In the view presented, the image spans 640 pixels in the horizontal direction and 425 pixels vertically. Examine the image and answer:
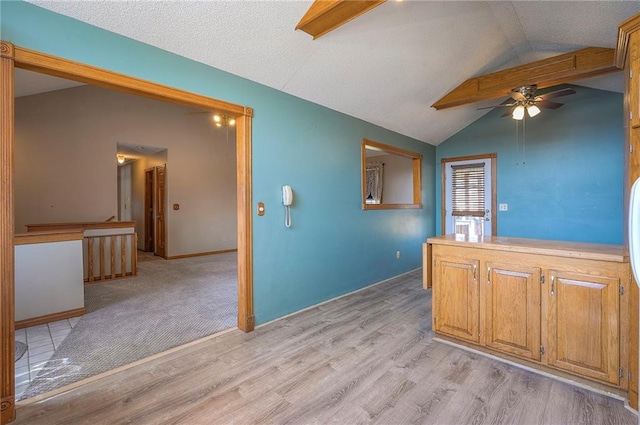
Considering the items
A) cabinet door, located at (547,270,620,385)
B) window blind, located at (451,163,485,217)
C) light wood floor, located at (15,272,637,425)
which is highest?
window blind, located at (451,163,485,217)

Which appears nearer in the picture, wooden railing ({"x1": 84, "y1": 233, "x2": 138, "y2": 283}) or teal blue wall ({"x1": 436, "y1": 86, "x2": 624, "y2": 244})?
teal blue wall ({"x1": 436, "y1": 86, "x2": 624, "y2": 244})

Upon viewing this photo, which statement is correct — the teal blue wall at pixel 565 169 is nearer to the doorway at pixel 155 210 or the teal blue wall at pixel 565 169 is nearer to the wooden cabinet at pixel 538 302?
the wooden cabinet at pixel 538 302

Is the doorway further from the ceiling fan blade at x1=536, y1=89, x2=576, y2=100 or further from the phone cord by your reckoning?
the ceiling fan blade at x1=536, y1=89, x2=576, y2=100

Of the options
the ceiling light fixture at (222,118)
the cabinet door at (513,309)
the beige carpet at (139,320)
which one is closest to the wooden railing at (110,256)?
the beige carpet at (139,320)

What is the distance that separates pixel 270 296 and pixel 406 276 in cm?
280

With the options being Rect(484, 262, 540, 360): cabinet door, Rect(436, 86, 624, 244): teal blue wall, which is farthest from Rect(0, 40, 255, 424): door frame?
Rect(436, 86, 624, 244): teal blue wall

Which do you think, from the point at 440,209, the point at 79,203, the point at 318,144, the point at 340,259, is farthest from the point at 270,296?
the point at 79,203

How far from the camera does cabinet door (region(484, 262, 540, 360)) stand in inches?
86.2

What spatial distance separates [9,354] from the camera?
1714 mm

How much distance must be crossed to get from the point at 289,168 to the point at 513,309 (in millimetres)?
2423

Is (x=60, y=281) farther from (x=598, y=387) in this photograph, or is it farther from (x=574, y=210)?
(x=574, y=210)

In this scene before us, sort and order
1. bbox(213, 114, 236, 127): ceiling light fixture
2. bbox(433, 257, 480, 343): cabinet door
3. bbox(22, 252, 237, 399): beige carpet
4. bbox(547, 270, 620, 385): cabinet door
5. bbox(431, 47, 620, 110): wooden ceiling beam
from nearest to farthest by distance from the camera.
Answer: bbox(547, 270, 620, 385): cabinet door < bbox(22, 252, 237, 399): beige carpet < bbox(433, 257, 480, 343): cabinet door < bbox(431, 47, 620, 110): wooden ceiling beam < bbox(213, 114, 236, 127): ceiling light fixture

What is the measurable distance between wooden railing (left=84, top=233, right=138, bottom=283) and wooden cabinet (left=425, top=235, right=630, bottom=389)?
5.03 meters

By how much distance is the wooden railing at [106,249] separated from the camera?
4746mm
